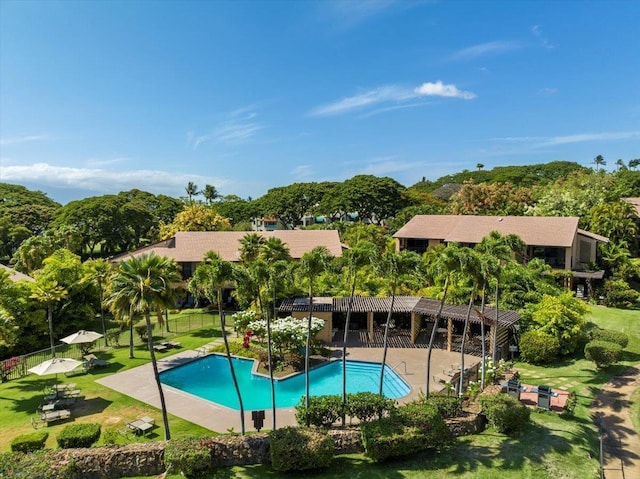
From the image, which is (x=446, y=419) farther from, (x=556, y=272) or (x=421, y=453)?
(x=556, y=272)

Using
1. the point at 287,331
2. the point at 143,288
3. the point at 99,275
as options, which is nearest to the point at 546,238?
the point at 287,331

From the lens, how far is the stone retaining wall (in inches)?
513

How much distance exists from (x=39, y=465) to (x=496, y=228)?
42.3 meters

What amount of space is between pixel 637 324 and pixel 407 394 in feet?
65.6

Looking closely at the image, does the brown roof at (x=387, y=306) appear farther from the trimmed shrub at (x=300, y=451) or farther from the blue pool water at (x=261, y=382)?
the trimmed shrub at (x=300, y=451)

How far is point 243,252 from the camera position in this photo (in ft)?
108

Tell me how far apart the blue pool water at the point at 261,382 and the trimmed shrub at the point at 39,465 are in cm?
901

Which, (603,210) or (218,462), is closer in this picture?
(218,462)

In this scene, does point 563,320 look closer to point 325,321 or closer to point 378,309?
point 378,309

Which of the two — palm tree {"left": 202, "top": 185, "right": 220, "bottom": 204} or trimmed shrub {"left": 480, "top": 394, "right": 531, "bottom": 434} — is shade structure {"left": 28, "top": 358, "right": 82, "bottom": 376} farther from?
palm tree {"left": 202, "top": 185, "right": 220, "bottom": 204}

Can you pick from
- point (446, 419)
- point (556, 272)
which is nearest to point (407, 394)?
point (446, 419)

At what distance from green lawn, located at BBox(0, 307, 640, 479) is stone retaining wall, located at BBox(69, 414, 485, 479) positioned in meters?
0.39

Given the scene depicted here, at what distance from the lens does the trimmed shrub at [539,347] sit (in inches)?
913

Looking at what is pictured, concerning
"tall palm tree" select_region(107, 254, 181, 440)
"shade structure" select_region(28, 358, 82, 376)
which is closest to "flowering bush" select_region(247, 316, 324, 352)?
"shade structure" select_region(28, 358, 82, 376)
